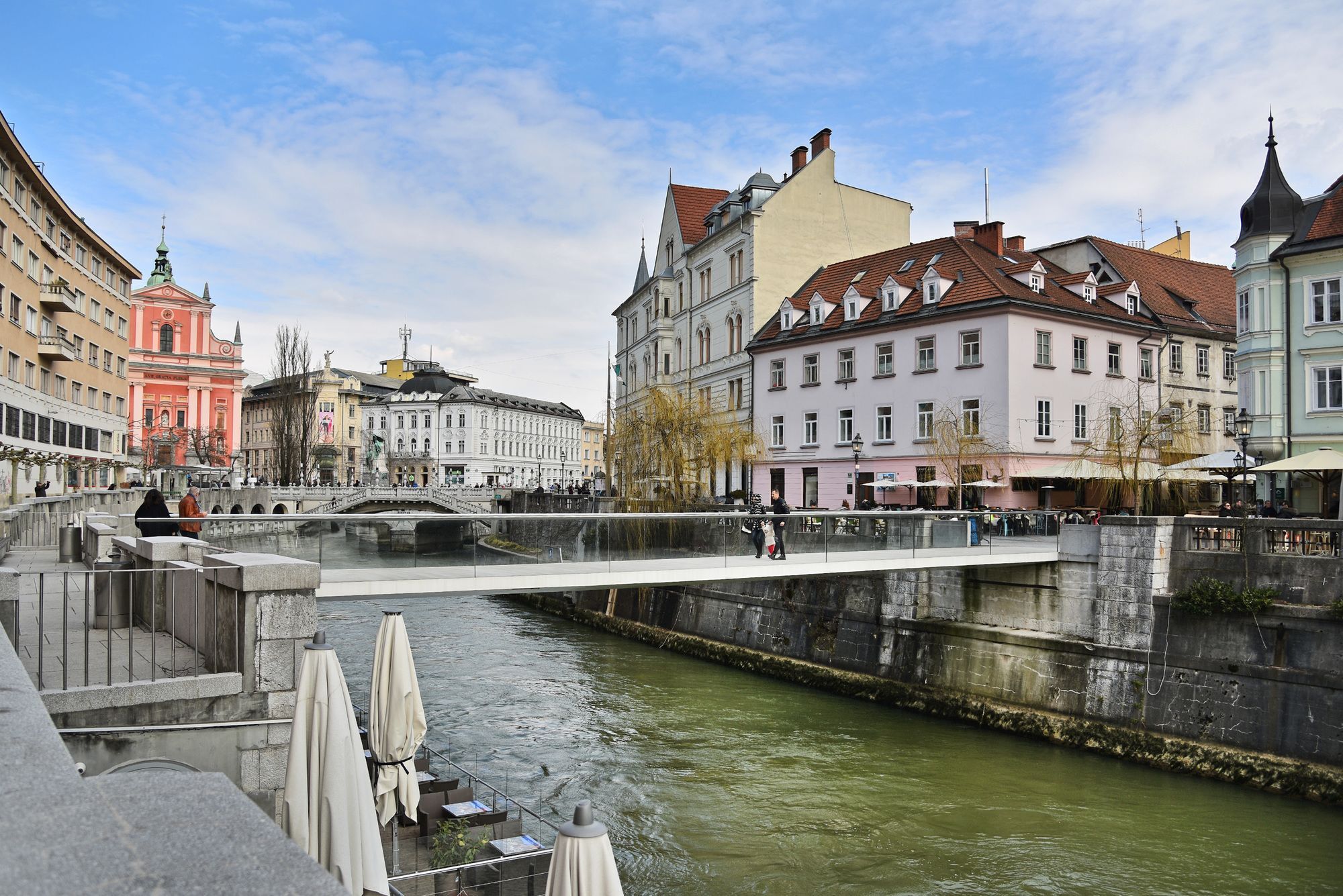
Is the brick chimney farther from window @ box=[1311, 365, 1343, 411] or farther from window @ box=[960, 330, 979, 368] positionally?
window @ box=[1311, 365, 1343, 411]

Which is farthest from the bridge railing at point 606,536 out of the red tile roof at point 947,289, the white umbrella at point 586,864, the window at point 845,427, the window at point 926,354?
the window at point 845,427

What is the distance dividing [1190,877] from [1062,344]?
2627 cm

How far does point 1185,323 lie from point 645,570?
33.1 m

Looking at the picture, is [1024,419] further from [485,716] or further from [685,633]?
[485,716]

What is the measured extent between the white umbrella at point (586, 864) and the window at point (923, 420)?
112 feet

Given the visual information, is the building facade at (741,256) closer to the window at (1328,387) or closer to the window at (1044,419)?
the window at (1044,419)

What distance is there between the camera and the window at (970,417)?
114 ft

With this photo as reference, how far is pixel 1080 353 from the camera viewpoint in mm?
36812

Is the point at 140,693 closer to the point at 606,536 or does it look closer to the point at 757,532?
the point at 606,536

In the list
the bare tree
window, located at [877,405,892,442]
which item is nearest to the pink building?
the bare tree

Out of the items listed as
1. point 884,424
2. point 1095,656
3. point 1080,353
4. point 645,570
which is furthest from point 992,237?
point 645,570

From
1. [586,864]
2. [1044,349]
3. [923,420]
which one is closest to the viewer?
[586,864]

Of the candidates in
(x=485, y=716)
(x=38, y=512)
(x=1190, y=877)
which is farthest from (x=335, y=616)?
(x=1190, y=877)

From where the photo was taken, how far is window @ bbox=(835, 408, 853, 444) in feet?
132
